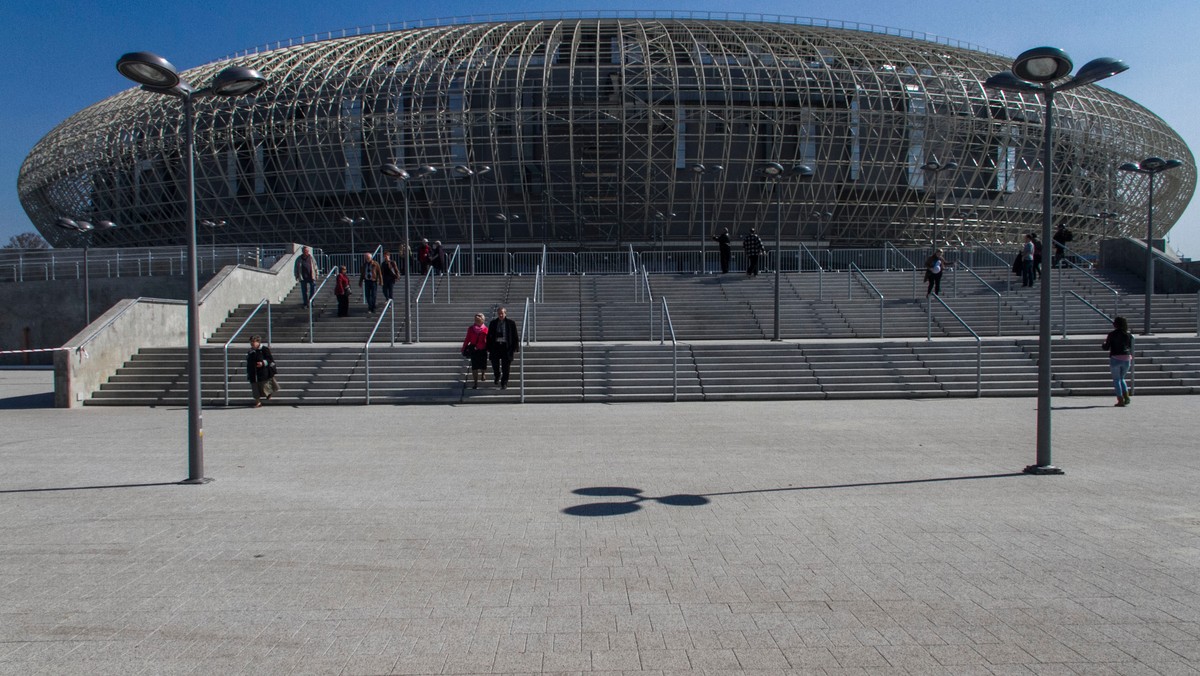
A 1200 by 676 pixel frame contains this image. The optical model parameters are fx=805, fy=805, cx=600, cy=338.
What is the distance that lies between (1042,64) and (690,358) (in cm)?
823

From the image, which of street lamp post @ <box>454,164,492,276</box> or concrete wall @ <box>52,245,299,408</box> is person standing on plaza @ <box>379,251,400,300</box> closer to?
concrete wall @ <box>52,245,299,408</box>

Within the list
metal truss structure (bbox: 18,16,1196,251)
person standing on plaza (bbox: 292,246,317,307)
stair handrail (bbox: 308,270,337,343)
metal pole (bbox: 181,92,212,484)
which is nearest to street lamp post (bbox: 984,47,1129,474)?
metal pole (bbox: 181,92,212,484)

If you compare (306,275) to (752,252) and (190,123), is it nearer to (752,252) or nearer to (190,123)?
(752,252)

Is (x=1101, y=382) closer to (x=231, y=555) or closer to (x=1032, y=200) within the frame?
(x=231, y=555)

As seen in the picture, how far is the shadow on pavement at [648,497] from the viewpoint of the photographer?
5426mm

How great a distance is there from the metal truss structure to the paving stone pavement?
28.8m

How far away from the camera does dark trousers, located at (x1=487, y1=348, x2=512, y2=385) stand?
12.8m

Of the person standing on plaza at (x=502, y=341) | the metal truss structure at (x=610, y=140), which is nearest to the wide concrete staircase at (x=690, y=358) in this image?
the person standing on plaza at (x=502, y=341)

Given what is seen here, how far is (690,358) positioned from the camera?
13.9 m

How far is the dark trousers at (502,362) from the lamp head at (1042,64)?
327 inches

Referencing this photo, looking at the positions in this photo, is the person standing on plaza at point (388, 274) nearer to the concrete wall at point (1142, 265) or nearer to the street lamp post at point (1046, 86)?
the street lamp post at point (1046, 86)

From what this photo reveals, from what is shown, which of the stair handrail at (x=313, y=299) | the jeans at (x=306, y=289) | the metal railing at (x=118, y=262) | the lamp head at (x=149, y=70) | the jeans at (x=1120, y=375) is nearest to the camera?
the lamp head at (x=149, y=70)

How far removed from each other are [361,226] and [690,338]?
26.2 metres

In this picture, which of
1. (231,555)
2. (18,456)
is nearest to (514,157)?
(18,456)
